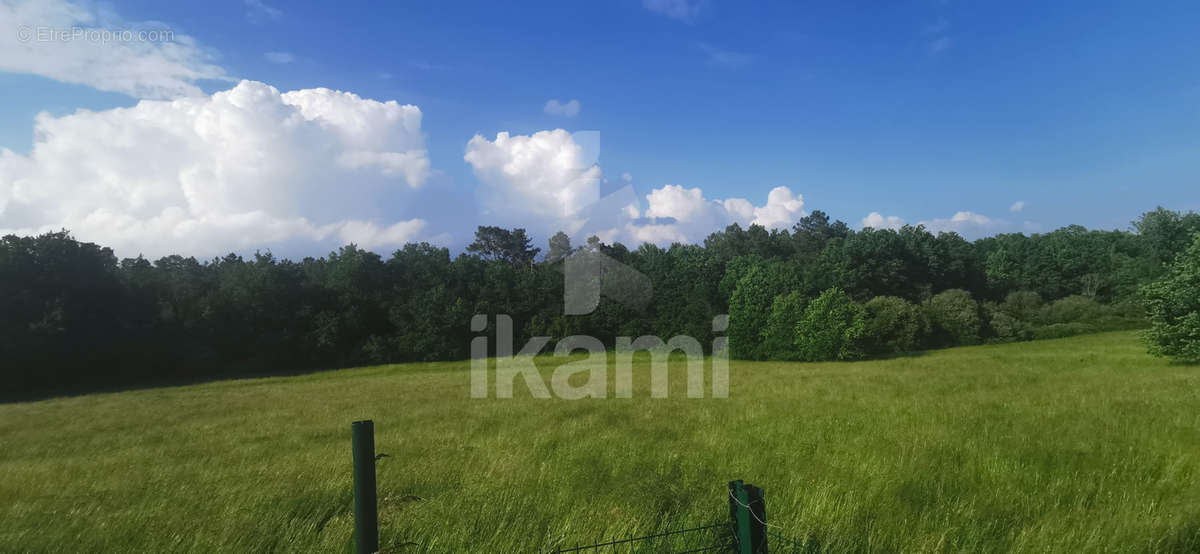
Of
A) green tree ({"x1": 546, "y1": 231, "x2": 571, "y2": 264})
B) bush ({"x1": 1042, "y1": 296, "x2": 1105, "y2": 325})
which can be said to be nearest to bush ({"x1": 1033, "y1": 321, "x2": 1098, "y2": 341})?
bush ({"x1": 1042, "y1": 296, "x2": 1105, "y2": 325})

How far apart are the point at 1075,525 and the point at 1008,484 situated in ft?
4.16

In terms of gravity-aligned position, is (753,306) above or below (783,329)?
above

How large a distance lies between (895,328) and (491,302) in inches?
1373

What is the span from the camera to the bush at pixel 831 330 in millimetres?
37500

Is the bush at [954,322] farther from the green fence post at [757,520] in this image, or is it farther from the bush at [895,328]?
the green fence post at [757,520]

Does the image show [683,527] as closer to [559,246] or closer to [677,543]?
[677,543]

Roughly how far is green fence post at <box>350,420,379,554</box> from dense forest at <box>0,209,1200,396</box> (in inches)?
1513

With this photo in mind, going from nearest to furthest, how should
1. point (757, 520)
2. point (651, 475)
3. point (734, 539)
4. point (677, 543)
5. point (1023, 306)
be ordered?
point (757, 520), point (734, 539), point (677, 543), point (651, 475), point (1023, 306)

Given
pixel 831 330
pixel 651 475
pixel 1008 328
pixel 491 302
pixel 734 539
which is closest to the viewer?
pixel 734 539

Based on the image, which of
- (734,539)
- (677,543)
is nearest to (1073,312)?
(677,543)

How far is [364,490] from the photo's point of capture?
9.87ft

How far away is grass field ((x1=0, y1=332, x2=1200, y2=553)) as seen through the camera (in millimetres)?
Answer: 5004

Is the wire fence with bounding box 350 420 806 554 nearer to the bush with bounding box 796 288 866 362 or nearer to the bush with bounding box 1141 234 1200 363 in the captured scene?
the bush with bounding box 1141 234 1200 363

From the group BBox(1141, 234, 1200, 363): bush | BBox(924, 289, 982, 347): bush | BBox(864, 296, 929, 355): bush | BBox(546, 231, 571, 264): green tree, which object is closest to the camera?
BBox(1141, 234, 1200, 363): bush
